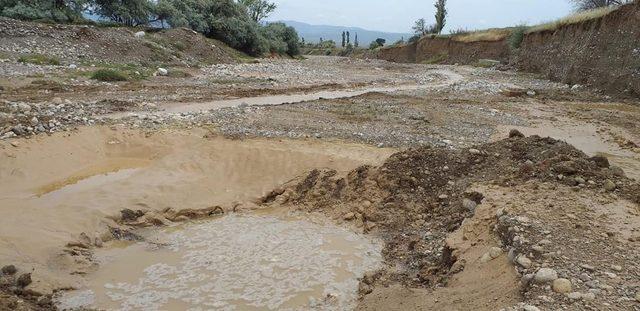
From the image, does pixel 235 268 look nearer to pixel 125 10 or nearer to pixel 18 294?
pixel 18 294

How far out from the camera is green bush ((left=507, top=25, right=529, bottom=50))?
3209 cm

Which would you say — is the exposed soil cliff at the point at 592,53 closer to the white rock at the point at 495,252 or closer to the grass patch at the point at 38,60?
the white rock at the point at 495,252

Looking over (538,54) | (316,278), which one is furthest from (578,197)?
(538,54)

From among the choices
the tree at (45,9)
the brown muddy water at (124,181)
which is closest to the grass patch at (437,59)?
the tree at (45,9)

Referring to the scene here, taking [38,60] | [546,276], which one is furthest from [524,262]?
[38,60]

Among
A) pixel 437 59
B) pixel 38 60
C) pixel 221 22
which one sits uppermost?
pixel 221 22

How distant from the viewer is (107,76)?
637 inches

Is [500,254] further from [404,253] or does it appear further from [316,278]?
[316,278]

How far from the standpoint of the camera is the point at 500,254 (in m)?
4.81

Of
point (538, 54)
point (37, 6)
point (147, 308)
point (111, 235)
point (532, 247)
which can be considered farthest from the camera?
point (538, 54)

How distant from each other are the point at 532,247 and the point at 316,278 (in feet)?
7.78

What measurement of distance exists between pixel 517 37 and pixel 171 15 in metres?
22.5

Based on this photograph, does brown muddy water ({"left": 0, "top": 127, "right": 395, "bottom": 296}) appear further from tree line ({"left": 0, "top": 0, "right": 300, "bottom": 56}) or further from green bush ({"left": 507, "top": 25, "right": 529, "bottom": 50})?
green bush ({"left": 507, "top": 25, "right": 529, "bottom": 50})

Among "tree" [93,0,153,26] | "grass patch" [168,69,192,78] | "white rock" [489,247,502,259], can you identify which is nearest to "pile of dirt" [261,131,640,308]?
"white rock" [489,247,502,259]
